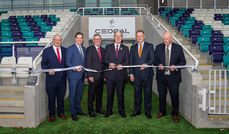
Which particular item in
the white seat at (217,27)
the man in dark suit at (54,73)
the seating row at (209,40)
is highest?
the white seat at (217,27)

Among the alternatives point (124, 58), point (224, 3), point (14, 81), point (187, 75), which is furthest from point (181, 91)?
point (224, 3)

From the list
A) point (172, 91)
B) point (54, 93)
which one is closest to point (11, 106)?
point (54, 93)

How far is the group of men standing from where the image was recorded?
4254 mm

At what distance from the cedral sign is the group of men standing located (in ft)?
21.5

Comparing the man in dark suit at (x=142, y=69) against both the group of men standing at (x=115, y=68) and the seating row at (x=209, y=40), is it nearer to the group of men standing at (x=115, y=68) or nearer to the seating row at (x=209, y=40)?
the group of men standing at (x=115, y=68)

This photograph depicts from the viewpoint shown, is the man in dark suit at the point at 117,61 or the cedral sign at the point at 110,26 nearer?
the man in dark suit at the point at 117,61

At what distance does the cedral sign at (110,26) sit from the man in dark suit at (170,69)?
Answer: 6.70 meters

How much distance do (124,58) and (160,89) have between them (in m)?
1.07

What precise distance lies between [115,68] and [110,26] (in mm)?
7029

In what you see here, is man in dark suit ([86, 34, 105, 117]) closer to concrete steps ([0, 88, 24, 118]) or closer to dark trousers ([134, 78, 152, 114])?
dark trousers ([134, 78, 152, 114])

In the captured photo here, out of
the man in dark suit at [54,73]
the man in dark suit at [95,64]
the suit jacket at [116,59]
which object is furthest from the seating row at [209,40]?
the man in dark suit at [54,73]

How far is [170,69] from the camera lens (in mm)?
4180

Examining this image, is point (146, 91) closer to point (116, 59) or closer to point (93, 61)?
point (116, 59)

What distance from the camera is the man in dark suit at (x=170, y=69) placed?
167 inches
